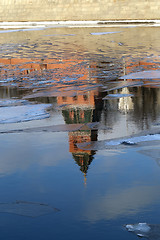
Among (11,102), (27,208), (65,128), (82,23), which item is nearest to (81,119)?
(65,128)

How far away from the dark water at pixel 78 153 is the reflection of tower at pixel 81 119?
14 millimetres

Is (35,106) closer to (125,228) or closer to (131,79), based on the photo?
(131,79)

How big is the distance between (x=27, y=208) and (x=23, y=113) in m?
4.33

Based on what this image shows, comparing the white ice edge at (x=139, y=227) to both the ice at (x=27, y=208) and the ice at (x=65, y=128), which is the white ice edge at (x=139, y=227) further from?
the ice at (x=65, y=128)

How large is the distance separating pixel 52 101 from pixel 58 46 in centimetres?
1220

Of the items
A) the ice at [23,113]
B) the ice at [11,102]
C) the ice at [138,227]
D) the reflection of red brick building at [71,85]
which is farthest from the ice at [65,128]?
the ice at [138,227]

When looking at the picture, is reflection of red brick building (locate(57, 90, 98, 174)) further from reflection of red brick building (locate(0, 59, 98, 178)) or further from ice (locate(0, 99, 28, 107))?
ice (locate(0, 99, 28, 107))

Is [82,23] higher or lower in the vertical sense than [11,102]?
→ higher

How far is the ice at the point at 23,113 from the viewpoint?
855cm

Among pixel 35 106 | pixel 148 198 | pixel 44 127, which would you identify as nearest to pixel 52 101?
pixel 35 106

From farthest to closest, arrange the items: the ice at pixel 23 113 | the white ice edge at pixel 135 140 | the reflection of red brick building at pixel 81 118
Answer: the ice at pixel 23 113 < the white ice edge at pixel 135 140 < the reflection of red brick building at pixel 81 118

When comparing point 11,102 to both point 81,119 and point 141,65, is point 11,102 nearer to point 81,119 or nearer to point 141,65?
point 81,119

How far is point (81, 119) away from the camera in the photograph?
27.8 ft

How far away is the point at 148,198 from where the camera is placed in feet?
16.2
